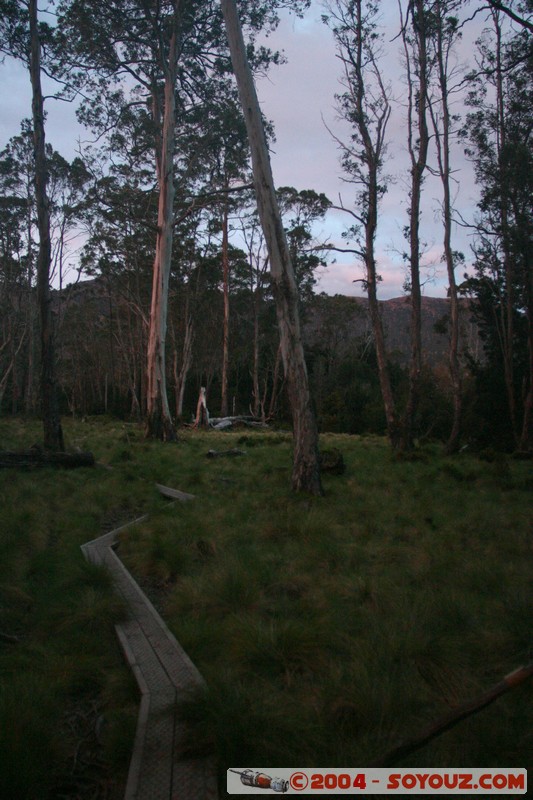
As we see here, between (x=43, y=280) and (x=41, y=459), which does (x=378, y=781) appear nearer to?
(x=41, y=459)

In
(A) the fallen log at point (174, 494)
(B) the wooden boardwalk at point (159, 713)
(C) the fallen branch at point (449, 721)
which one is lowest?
(B) the wooden boardwalk at point (159, 713)

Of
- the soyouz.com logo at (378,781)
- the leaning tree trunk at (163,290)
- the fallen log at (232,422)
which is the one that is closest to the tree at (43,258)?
the leaning tree trunk at (163,290)

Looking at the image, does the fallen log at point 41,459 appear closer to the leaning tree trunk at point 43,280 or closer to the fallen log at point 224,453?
the leaning tree trunk at point 43,280

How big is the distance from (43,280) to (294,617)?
10939 millimetres

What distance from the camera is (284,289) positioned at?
28.2 ft

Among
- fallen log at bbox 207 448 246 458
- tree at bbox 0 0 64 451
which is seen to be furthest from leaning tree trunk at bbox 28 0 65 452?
fallen log at bbox 207 448 246 458

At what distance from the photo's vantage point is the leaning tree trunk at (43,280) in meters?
12.2

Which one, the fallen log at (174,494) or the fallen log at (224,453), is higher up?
the fallen log at (224,453)

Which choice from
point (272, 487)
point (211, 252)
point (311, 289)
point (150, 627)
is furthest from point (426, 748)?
point (311, 289)

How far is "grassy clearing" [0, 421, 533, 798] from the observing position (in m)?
2.57

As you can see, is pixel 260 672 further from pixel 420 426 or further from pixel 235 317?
pixel 235 317

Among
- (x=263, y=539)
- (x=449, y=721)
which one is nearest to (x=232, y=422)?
(x=263, y=539)

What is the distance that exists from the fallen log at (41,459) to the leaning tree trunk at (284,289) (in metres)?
4.66

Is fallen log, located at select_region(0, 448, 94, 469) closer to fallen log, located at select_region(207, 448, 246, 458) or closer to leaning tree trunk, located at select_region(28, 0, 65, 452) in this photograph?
leaning tree trunk, located at select_region(28, 0, 65, 452)
